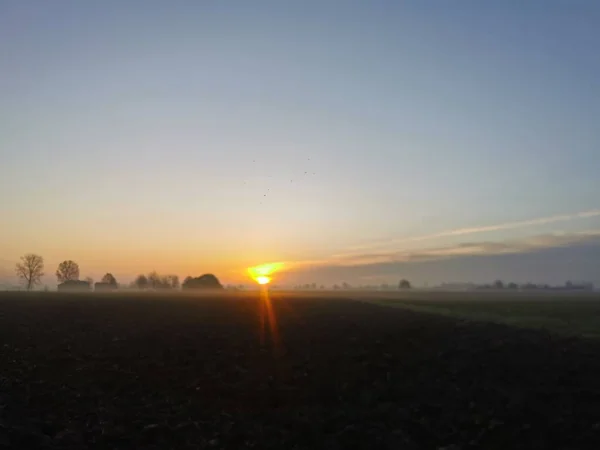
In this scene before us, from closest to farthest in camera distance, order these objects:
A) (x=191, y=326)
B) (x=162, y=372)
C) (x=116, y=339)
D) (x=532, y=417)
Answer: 1. (x=532, y=417)
2. (x=162, y=372)
3. (x=116, y=339)
4. (x=191, y=326)

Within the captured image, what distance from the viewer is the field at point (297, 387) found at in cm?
2438

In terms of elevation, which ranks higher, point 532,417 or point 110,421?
point 110,421

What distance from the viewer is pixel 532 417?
26812 mm

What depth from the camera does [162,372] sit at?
111 feet

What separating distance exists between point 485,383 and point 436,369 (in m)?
3.68

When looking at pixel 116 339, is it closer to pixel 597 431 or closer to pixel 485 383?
pixel 485 383

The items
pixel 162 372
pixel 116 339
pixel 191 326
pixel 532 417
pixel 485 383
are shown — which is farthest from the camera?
pixel 191 326

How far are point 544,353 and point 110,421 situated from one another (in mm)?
30239

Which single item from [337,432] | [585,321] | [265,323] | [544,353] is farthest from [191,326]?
[585,321]

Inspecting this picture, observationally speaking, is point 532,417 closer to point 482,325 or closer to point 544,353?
point 544,353

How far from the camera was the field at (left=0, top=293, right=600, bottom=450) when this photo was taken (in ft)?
80.0

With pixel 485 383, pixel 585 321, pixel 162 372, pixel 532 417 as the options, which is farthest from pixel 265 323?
pixel 585 321

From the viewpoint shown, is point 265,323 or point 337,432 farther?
point 265,323

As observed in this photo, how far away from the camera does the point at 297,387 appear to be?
31547 mm
